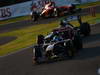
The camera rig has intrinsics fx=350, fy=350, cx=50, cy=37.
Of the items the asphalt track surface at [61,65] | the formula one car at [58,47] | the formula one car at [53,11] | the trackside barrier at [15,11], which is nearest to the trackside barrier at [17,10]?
the trackside barrier at [15,11]

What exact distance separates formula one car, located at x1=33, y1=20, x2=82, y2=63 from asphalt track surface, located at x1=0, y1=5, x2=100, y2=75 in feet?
1.22

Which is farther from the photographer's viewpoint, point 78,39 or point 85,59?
point 78,39

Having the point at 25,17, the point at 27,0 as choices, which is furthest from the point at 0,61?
the point at 27,0

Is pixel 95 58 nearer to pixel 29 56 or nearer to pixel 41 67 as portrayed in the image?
pixel 41 67

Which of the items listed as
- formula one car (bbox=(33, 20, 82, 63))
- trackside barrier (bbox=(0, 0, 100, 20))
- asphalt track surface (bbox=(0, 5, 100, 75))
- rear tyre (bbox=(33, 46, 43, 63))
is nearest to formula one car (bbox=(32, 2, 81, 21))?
trackside barrier (bbox=(0, 0, 100, 20))

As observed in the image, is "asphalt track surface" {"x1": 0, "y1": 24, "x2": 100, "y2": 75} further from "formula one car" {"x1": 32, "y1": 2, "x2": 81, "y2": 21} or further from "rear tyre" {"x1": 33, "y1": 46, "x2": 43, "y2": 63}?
"formula one car" {"x1": 32, "y1": 2, "x2": 81, "y2": 21}

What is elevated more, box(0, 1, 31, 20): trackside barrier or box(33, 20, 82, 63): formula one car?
box(33, 20, 82, 63): formula one car

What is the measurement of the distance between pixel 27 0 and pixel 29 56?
27006 mm

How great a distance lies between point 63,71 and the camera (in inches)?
517

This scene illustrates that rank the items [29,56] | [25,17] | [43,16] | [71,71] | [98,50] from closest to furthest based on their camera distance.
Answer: [71,71]
[98,50]
[29,56]
[43,16]
[25,17]

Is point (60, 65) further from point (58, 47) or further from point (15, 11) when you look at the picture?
point (15, 11)

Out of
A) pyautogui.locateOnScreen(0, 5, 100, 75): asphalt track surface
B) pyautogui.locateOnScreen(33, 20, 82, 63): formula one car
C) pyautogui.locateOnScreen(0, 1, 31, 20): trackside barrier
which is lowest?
pyautogui.locateOnScreen(0, 1, 31, 20): trackside barrier

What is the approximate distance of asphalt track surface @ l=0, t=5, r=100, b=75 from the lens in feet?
42.5

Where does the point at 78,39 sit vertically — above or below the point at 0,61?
above
